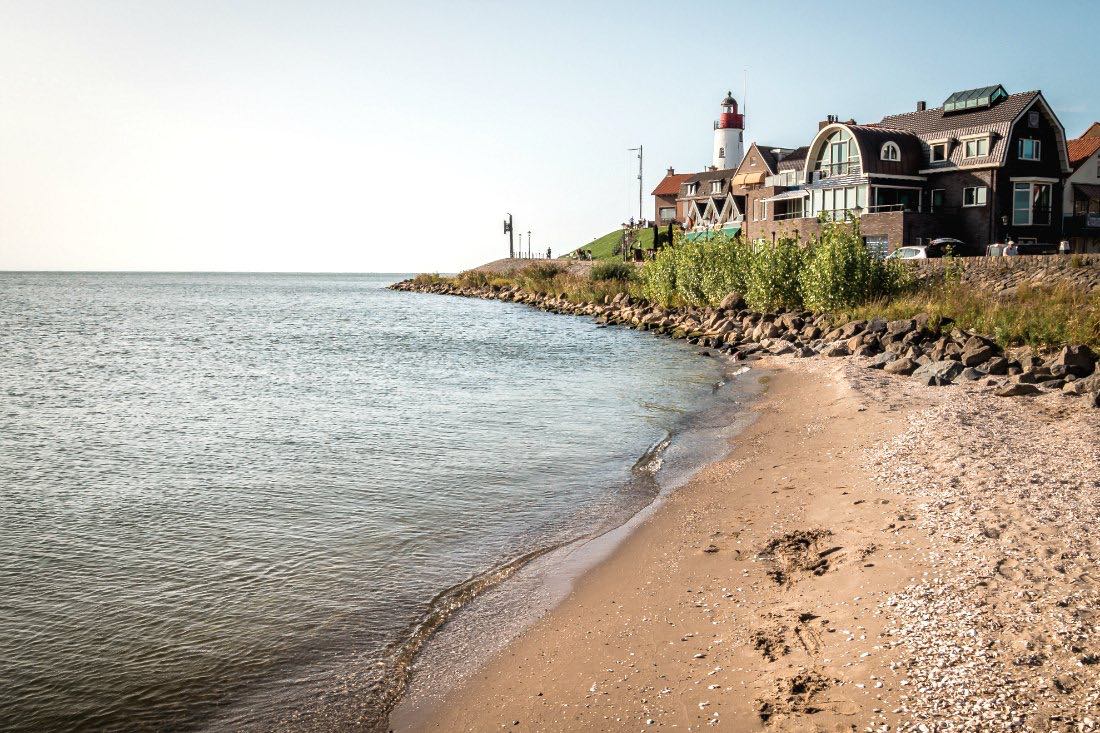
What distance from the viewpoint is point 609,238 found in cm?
14350

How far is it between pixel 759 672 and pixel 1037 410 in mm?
11652

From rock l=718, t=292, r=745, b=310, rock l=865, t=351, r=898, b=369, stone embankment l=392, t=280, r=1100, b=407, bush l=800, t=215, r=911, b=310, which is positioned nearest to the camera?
stone embankment l=392, t=280, r=1100, b=407

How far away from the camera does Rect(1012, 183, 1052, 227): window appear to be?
5184cm

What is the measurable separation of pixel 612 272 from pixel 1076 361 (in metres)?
49.1

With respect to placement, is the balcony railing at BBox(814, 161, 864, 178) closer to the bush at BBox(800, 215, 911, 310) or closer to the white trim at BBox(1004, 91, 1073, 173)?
the white trim at BBox(1004, 91, 1073, 173)

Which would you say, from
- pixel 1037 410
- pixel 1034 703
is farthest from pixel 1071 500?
pixel 1037 410

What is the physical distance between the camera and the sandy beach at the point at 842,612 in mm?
5605

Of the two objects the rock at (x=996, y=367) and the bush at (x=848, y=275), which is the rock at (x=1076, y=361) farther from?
the bush at (x=848, y=275)

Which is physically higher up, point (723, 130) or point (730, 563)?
point (723, 130)

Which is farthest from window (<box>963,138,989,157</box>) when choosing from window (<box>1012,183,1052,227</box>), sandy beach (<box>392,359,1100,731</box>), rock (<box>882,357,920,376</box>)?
sandy beach (<box>392,359,1100,731</box>)

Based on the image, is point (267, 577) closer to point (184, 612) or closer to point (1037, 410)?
point (184, 612)

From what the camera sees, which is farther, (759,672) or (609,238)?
(609,238)

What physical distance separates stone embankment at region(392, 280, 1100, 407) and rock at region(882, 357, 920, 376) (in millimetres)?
24

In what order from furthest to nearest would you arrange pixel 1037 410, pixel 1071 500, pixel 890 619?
pixel 1037 410 < pixel 1071 500 < pixel 890 619
